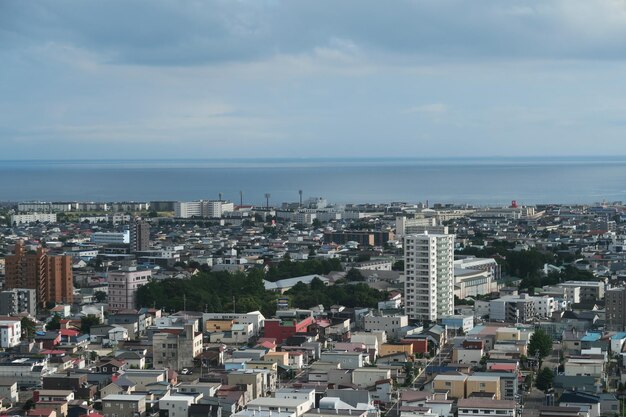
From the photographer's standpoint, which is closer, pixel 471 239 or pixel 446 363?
pixel 446 363

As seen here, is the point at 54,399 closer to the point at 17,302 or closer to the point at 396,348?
the point at 396,348

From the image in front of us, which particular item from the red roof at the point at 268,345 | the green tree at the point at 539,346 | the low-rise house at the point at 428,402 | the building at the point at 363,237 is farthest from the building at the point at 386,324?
the building at the point at 363,237

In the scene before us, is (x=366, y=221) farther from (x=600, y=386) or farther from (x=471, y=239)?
(x=600, y=386)

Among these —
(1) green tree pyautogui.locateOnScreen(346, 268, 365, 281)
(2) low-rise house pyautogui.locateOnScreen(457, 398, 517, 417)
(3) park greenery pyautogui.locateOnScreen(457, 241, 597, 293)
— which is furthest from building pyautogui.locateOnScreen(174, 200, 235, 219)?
(2) low-rise house pyautogui.locateOnScreen(457, 398, 517, 417)

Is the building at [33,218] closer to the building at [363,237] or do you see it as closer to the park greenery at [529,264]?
the building at [363,237]

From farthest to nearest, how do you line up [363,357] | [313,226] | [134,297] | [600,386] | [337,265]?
1. [313,226]
2. [337,265]
3. [134,297]
4. [363,357]
5. [600,386]

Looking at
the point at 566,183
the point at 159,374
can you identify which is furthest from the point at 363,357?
the point at 566,183

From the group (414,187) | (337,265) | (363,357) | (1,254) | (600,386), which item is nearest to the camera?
(600,386)
